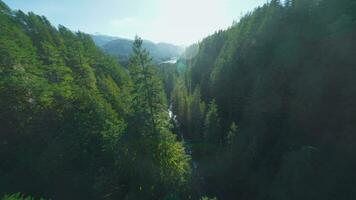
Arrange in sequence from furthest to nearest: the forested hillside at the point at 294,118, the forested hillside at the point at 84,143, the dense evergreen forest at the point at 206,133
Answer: the forested hillside at the point at 294,118 < the dense evergreen forest at the point at 206,133 < the forested hillside at the point at 84,143

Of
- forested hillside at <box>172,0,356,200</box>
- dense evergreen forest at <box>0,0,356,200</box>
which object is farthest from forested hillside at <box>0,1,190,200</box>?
forested hillside at <box>172,0,356,200</box>

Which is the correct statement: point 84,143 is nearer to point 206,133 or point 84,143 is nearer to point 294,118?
point 206,133

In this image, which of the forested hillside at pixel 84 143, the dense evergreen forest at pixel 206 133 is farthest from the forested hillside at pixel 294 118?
the forested hillside at pixel 84 143

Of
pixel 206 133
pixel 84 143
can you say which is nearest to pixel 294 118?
pixel 206 133

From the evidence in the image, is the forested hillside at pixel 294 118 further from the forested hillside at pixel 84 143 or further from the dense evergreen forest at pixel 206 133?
the forested hillside at pixel 84 143

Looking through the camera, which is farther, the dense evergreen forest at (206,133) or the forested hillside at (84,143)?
the dense evergreen forest at (206,133)

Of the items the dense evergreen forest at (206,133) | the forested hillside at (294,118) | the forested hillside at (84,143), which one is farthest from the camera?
the forested hillside at (294,118)
